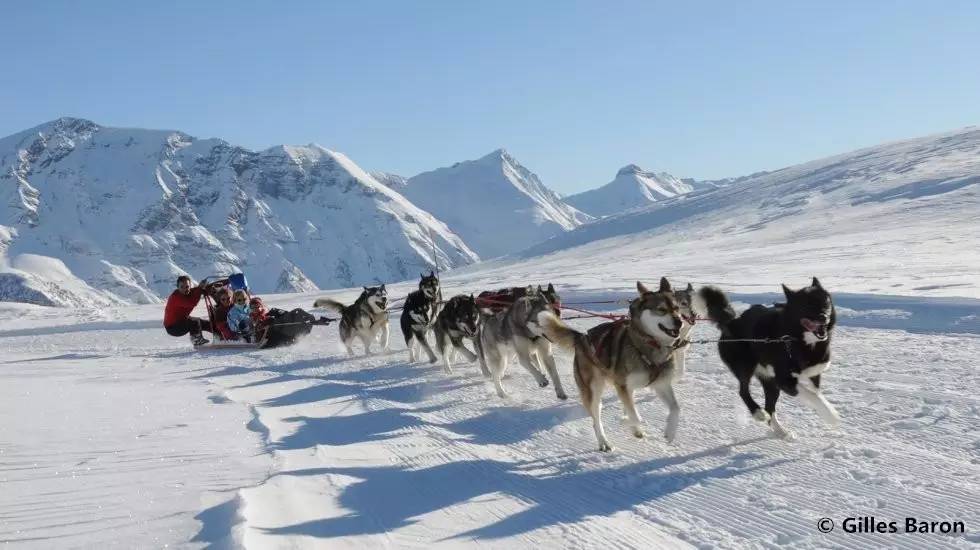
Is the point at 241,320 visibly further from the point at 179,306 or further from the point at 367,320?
the point at 367,320

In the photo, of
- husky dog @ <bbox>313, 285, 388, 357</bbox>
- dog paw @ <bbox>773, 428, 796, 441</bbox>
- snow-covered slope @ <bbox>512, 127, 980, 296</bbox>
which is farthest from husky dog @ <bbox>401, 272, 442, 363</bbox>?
snow-covered slope @ <bbox>512, 127, 980, 296</bbox>

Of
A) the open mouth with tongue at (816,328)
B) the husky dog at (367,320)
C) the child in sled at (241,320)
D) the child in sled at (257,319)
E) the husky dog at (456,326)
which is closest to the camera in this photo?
the open mouth with tongue at (816,328)

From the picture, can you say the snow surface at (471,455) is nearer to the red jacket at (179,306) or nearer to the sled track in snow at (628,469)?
the sled track in snow at (628,469)

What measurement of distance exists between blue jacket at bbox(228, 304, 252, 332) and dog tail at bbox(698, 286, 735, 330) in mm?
10588

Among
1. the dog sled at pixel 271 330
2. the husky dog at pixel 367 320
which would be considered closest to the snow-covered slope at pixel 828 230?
the husky dog at pixel 367 320

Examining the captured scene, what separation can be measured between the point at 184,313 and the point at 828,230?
39281mm

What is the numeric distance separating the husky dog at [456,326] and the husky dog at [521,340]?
854 mm

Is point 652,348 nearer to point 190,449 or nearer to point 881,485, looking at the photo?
point 881,485

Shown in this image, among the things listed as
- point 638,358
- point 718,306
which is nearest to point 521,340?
point 718,306

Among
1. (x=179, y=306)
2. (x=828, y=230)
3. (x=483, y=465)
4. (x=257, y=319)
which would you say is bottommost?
(x=828, y=230)

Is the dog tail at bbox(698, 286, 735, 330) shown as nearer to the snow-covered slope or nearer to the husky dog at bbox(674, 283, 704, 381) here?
the husky dog at bbox(674, 283, 704, 381)

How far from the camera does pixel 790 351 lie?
5824 millimetres

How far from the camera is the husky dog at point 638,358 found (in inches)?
234

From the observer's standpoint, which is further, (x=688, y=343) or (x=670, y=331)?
(x=688, y=343)
